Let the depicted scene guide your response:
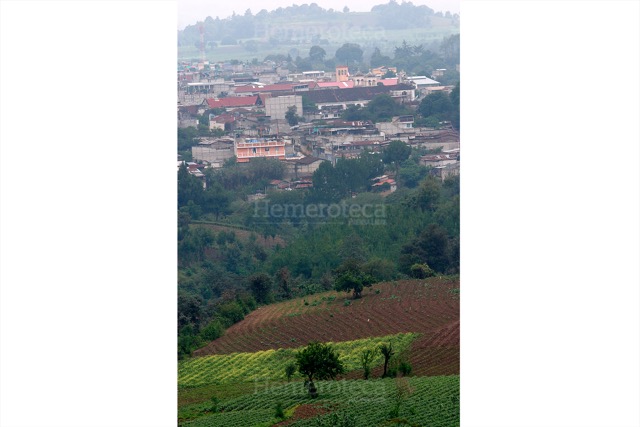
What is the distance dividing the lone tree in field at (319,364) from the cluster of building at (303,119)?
2.54 meters

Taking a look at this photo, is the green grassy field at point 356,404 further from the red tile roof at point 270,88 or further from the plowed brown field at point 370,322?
the red tile roof at point 270,88

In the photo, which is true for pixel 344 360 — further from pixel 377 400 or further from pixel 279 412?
pixel 279 412

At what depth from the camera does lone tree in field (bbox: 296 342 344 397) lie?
29.5 ft

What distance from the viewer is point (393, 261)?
36.3ft

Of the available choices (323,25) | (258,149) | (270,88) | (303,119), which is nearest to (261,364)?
(258,149)

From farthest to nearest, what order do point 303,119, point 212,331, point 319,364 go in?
point 303,119 < point 212,331 < point 319,364

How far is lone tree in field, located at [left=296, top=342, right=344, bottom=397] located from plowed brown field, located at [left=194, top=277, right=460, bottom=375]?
564 millimetres

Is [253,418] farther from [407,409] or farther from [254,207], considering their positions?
[254,207]

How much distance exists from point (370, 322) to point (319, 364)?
1056 millimetres

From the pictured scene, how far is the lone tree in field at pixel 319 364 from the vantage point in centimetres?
900

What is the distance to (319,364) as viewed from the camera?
29.7 ft
